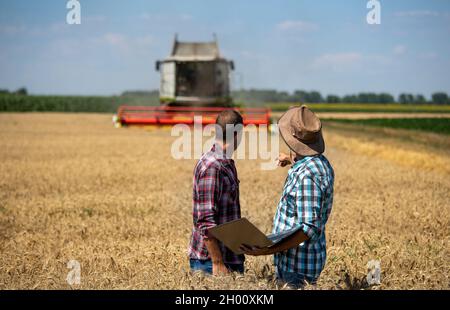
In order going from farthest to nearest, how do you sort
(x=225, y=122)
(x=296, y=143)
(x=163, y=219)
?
(x=163, y=219) → (x=225, y=122) → (x=296, y=143)

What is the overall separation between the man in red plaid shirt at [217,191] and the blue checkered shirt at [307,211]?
40cm

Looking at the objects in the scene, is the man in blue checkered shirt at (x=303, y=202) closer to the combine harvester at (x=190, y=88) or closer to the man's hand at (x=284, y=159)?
the man's hand at (x=284, y=159)

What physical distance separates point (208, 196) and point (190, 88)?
22734 millimetres

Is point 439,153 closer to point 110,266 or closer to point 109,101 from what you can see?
point 110,266

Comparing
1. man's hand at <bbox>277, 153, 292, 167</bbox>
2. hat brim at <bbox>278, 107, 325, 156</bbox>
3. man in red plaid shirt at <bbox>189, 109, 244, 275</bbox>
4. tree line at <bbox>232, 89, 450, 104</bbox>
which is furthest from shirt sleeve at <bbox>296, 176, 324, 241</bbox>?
tree line at <bbox>232, 89, 450, 104</bbox>

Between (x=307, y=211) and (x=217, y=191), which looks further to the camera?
(x=217, y=191)

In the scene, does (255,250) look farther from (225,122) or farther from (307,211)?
(225,122)

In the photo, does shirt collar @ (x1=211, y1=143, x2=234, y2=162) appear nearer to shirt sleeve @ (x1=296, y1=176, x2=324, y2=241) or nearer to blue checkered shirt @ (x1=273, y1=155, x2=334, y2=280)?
blue checkered shirt @ (x1=273, y1=155, x2=334, y2=280)

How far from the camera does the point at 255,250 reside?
157 inches

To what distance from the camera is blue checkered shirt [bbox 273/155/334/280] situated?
3.98m

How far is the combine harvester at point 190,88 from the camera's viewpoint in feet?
85.4

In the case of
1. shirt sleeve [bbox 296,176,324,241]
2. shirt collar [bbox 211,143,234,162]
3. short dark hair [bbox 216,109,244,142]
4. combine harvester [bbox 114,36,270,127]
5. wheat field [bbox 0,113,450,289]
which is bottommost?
wheat field [bbox 0,113,450,289]

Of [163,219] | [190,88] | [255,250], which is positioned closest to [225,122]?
[255,250]

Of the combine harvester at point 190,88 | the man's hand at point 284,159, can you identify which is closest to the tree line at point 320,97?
the combine harvester at point 190,88
